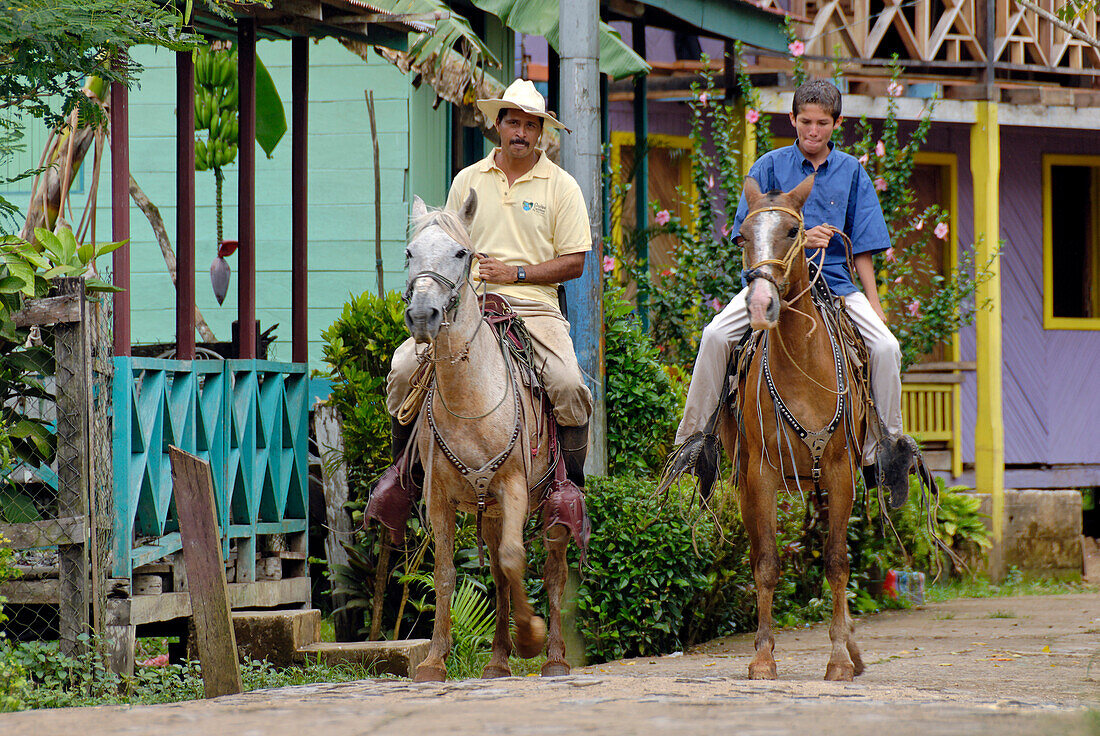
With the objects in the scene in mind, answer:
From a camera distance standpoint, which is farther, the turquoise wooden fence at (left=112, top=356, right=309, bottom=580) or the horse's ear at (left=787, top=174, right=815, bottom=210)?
the turquoise wooden fence at (left=112, top=356, right=309, bottom=580)

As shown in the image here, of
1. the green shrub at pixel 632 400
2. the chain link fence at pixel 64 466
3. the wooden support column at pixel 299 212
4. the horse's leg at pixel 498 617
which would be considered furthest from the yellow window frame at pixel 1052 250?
the chain link fence at pixel 64 466

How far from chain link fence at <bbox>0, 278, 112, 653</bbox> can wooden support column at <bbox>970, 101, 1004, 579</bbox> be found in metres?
9.60

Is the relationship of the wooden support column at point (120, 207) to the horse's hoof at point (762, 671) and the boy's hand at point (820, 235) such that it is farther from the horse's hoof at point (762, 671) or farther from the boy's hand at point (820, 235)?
the horse's hoof at point (762, 671)

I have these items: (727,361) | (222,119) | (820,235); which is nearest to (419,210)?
(727,361)

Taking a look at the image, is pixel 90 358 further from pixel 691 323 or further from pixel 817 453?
pixel 691 323

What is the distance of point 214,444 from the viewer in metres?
8.19

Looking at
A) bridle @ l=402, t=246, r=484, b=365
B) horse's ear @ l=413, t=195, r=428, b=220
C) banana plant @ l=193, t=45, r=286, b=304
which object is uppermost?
banana plant @ l=193, t=45, r=286, b=304

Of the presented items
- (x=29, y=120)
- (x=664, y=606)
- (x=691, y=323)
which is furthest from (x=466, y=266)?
(x=29, y=120)

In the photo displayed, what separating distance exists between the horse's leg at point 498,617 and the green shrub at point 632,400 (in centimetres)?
281

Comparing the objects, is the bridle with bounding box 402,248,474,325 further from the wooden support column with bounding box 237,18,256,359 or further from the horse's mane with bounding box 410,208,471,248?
the wooden support column with bounding box 237,18,256,359

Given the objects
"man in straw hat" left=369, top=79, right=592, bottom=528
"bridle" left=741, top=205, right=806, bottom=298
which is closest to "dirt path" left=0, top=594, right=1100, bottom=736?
"man in straw hat" left=369, top=79, right=592, bottom=528

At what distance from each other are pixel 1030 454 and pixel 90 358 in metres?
11.7

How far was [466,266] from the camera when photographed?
234 inches

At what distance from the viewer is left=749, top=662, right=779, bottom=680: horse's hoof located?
6320 millimetres
